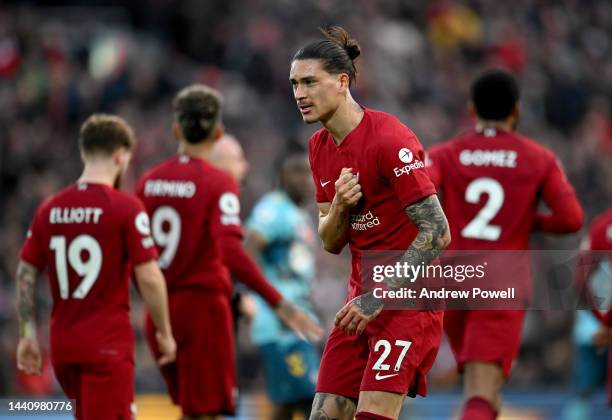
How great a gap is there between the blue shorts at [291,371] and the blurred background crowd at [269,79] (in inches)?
173

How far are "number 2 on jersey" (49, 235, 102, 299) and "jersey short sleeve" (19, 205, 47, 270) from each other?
0.16m

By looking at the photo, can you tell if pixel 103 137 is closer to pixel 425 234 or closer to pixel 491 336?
pixel 425 234

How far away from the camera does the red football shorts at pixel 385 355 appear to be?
241 inches

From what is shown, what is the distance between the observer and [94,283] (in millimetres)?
7113

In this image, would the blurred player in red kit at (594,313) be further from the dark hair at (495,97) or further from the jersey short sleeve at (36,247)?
the jersey short sleeve at (36,247)

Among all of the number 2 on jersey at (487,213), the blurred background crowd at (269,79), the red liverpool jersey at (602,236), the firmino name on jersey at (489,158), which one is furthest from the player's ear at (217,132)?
the blurred background crowd at (269,79)

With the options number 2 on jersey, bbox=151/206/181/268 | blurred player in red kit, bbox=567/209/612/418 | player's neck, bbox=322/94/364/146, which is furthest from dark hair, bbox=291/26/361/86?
blurred player in red kit, bbox=567/209/612/418

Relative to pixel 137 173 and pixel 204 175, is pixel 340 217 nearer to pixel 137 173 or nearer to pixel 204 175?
pixel 204 175

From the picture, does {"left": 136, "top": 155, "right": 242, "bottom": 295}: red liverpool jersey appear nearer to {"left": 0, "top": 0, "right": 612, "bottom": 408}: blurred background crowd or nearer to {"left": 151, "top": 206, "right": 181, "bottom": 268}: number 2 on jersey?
{"left": 151, "top": 206, "right": 181, "bottom": 268}: number 2 on jersey

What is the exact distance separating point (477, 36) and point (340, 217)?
48.1ft

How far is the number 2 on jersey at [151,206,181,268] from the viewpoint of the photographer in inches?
328

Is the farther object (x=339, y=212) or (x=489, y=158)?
(x=489, y=158)

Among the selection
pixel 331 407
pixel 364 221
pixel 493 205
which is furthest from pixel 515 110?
pixel 331 407

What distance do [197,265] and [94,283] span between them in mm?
1341
